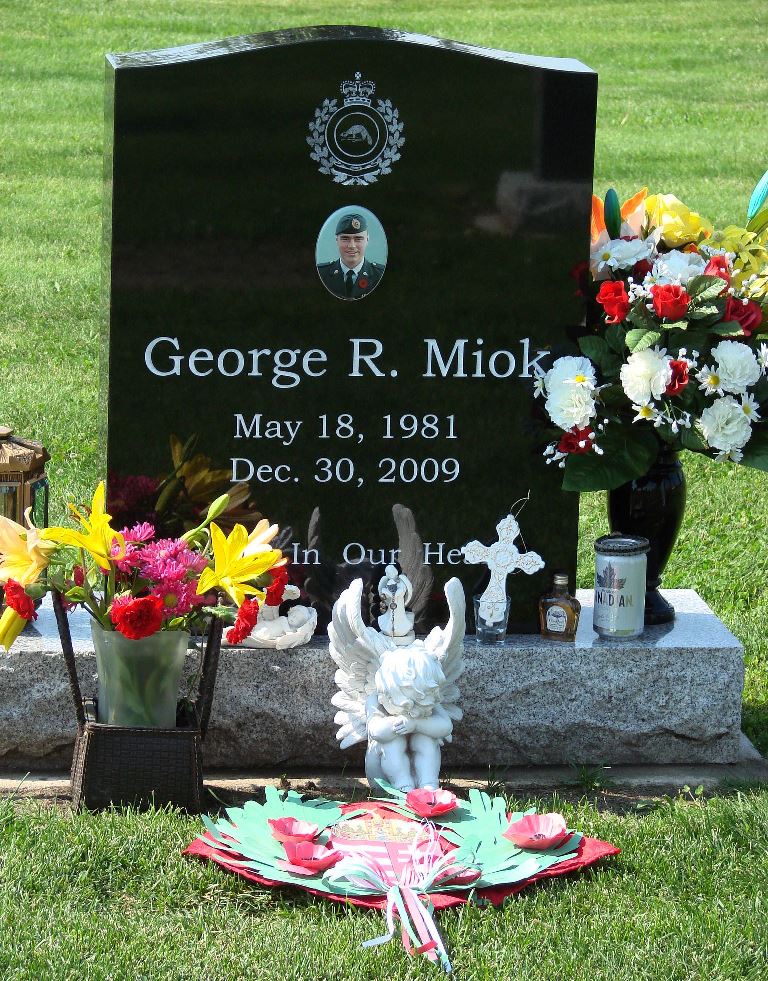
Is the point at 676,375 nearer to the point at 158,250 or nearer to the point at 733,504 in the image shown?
the point at 158,250

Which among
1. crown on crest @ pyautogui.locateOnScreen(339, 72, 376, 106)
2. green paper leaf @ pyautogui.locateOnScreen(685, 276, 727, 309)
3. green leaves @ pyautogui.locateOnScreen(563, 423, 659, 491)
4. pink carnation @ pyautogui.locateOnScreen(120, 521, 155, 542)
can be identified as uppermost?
crown on crest @ pyautogui.locateOnScreen(339, 72, 376, 106)

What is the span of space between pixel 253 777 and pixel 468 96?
7.01 feet

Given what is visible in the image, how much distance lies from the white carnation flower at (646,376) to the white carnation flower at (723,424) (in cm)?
17

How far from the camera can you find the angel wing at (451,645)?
171 inches

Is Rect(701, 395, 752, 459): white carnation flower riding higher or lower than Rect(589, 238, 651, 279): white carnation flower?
lower

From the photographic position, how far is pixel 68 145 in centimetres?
1359

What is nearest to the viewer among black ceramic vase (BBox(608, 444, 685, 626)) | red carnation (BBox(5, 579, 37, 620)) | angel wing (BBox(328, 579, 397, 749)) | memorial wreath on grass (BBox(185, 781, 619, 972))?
memorial wreath on grass (BBox(185, 781, 619, 972))

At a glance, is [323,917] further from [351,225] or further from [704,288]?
[704,288]

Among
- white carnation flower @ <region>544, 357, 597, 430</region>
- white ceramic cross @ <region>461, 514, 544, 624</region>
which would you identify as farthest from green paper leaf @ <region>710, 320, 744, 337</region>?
white ceramic cross @ <region>461, 514, 544, 624</region>

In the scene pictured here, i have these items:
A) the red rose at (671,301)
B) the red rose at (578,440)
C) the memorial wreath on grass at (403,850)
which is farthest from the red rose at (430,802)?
the red rose at (671,301)

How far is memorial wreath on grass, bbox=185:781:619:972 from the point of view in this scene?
12.9 feet

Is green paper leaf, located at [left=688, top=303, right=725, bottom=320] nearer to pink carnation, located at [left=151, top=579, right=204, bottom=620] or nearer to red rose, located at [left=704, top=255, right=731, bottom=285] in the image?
red rose, located at [left=704, top=255, right=731, bottom=285]

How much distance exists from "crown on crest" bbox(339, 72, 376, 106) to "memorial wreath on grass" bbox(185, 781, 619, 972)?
→ 1987 millimetres

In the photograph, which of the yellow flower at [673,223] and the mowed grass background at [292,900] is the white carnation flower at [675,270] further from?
the mowed grass background at [292,900]
